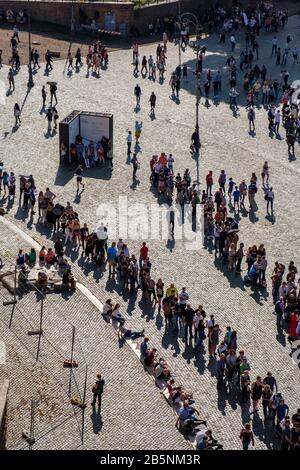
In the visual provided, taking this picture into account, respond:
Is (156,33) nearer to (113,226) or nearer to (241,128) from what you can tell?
(241,128)

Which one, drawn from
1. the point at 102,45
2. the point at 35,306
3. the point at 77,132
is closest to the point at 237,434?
the point at 35,306

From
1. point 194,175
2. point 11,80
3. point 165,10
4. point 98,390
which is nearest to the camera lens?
point 98,390

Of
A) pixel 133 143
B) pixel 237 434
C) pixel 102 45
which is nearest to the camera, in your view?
pixel 237 434

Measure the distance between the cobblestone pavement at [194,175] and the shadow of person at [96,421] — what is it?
2.88 meters

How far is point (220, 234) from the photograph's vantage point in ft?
129

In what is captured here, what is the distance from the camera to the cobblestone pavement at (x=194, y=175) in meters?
32.9

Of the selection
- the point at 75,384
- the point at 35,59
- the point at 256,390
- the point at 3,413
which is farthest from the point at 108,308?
the point at 35,59

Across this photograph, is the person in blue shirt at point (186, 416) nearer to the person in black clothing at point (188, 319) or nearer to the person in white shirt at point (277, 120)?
the person in black clothing at point (188, 319)

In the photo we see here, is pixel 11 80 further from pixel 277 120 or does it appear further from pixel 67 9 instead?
pixel 277 120

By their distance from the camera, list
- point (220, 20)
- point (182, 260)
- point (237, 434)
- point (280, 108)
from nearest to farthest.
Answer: point (237, 434), point (182, 260), point (280, 108), point (220, 20)

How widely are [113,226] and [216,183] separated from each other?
6395 millimetres

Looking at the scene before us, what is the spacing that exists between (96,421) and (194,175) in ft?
61.5

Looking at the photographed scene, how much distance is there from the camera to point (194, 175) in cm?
4666

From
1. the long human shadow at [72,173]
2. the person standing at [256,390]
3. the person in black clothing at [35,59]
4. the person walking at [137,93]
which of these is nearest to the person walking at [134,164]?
the long human shadow at [72,173]
